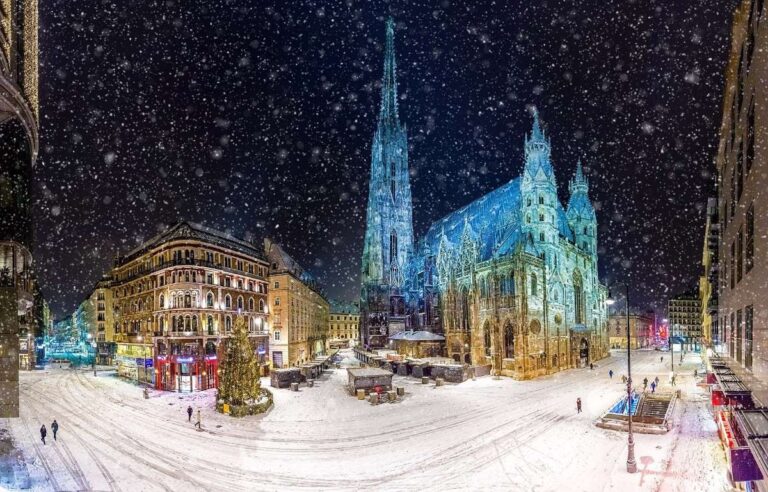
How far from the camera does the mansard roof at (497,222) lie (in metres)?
65.2

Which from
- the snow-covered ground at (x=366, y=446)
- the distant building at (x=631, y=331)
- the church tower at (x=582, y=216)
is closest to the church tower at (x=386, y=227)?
the church tower at (x=582, y=216)

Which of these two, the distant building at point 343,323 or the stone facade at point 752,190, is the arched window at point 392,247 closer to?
the distant building at point 343,323

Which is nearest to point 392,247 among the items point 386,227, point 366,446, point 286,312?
point 386,227

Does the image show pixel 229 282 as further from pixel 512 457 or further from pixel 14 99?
pixel 14 99

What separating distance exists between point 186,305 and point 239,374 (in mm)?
16523

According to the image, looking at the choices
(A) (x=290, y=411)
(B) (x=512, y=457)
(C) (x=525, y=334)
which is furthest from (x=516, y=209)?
(B) (x=512, y=457)

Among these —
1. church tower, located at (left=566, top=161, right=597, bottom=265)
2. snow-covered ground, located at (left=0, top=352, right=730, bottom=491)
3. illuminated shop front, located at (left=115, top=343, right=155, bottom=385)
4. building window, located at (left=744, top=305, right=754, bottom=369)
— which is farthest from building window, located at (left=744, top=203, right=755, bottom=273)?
church tower, located at (left=566, top=161, right=597, bottom=265)

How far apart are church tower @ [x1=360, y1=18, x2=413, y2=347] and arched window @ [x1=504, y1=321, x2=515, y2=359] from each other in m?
33.2

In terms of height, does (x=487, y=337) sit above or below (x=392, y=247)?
below

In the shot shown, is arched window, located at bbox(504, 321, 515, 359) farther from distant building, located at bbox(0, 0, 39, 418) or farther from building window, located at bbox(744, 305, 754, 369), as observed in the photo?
distant building, located at bbox(0, 0, 39, 418)

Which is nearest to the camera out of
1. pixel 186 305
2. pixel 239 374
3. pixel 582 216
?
pixel 239 374

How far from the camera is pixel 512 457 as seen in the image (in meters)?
23.3

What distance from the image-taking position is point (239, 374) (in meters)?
34.3

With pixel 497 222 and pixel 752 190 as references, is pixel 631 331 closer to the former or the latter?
pixel 497 222
